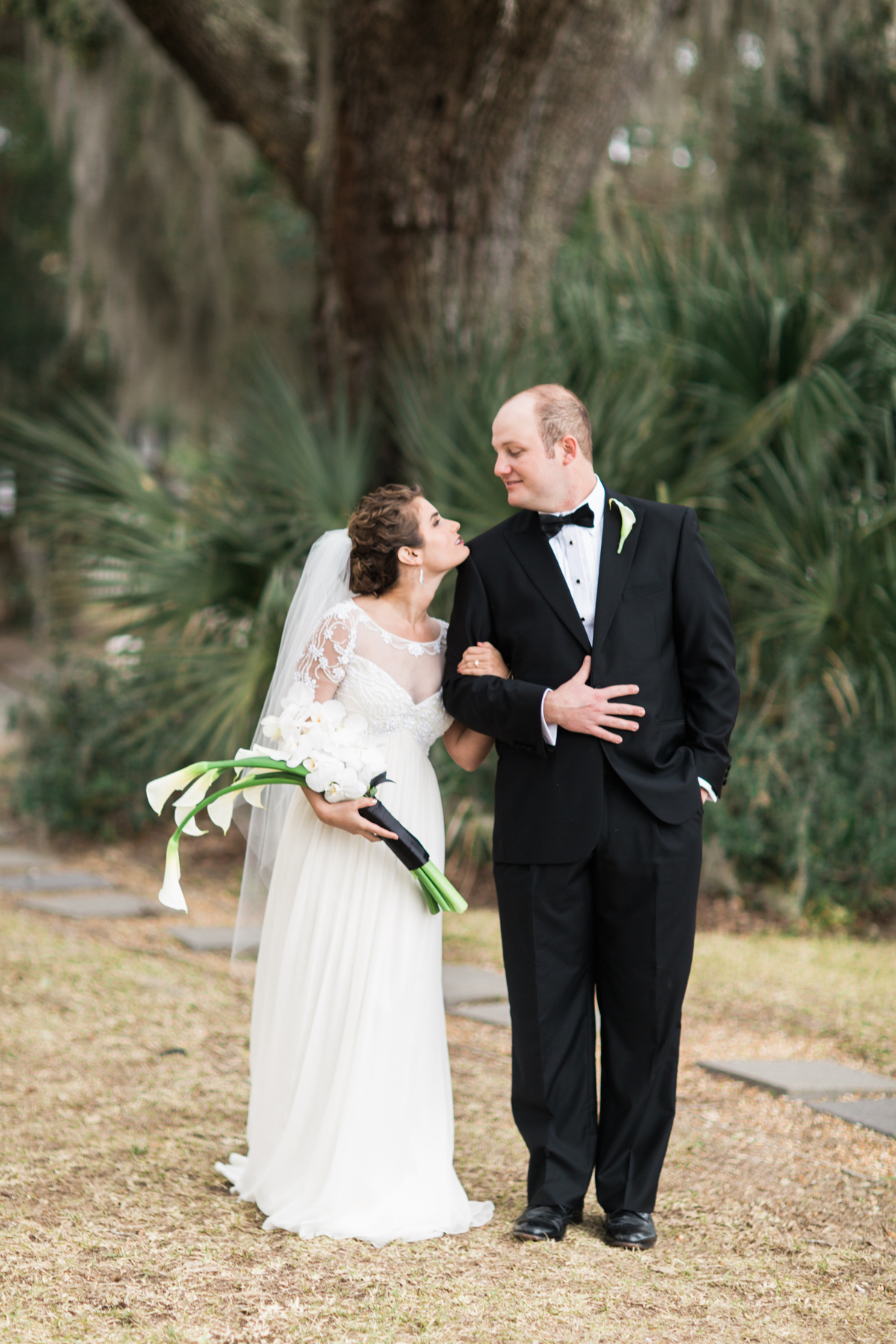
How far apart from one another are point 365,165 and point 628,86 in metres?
1.53

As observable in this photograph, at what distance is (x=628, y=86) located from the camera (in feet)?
22.1

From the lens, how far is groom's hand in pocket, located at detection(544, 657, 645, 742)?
2.70m

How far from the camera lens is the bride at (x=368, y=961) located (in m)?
2.88

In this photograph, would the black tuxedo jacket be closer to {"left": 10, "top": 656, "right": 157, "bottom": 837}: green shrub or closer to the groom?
the groom

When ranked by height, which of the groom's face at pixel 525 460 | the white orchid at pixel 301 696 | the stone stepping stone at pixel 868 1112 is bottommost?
the stone stepping stone at pixel 868 1112

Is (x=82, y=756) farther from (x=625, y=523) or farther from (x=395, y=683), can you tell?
(x=625, y=523)

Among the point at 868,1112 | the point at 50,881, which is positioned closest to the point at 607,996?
the point at 868,1112

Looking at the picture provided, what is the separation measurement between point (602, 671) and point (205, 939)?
328 cm

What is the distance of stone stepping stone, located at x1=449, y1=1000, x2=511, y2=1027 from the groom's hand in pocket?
6.64 ft

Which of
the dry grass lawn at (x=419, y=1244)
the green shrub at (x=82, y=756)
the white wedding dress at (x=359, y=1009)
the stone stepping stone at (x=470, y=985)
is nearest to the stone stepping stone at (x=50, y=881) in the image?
the green shrub at (x=82, y=756)

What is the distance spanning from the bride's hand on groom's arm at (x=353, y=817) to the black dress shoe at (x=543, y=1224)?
0.86 meters

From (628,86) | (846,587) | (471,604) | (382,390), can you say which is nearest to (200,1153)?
(471,604)

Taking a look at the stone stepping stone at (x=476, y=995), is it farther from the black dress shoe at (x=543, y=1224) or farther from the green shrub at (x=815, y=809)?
the green shrub at (x=815, y=809)

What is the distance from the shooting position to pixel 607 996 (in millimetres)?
2879
